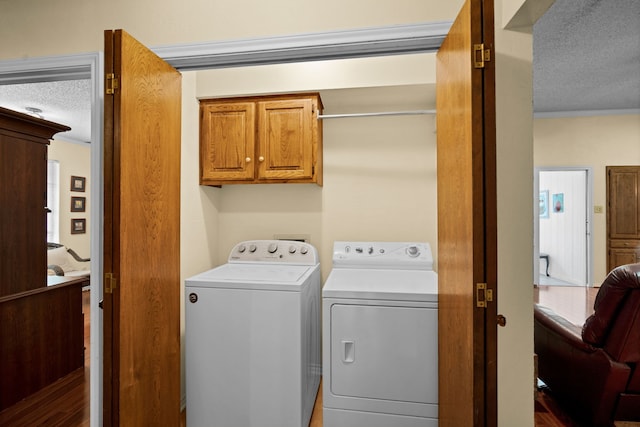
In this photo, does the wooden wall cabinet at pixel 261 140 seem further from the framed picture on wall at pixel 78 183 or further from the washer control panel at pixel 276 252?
the framed picture on wall at pixel 78 183

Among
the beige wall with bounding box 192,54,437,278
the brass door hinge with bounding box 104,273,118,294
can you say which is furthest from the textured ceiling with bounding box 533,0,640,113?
the brass door hinge with bounding box 104,273,118,294

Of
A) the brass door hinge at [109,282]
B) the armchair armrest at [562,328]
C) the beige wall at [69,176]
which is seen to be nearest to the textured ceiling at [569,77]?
the beige wall at [69,176]

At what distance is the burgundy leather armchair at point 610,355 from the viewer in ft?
5.22

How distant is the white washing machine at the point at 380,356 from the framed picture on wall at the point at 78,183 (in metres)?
5.68

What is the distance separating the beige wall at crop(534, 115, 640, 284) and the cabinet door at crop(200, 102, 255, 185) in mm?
4404

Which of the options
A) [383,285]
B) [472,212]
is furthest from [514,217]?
[383,285]

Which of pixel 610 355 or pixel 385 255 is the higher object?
pixel 385 255

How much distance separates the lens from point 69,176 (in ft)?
17.8

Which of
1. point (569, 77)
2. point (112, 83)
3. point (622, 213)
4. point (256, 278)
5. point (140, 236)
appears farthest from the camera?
point (622, 213)

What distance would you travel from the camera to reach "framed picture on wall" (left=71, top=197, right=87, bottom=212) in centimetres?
548

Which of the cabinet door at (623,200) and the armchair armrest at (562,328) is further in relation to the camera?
the cabinet door at (623,200)

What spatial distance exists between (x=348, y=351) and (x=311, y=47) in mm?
1500

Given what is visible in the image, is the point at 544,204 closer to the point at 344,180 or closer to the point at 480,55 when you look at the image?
the point at 344,180

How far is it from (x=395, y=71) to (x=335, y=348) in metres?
1.85
